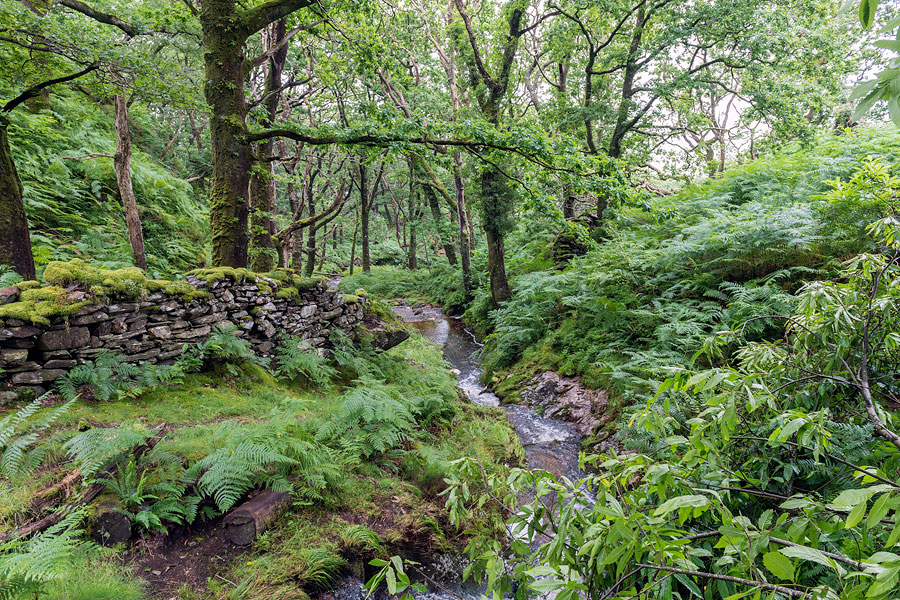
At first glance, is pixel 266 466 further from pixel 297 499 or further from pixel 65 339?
pixel 65 339

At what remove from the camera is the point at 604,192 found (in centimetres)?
654

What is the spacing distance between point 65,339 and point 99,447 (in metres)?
2.05

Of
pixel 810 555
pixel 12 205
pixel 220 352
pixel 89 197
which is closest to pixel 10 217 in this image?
pixel 12 205

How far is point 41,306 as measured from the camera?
4238mm

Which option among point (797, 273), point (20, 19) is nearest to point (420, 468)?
point (797, 273)

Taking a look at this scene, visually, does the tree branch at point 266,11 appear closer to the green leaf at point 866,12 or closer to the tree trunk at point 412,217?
the green leaf at point 866,12

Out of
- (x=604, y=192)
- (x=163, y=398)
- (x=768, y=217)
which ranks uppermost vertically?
(x=604, y=192)

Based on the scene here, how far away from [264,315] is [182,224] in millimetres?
7570

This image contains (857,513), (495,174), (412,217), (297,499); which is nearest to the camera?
(857,513)

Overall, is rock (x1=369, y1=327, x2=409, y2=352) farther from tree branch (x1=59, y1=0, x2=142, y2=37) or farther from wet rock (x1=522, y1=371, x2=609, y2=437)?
tree branch (x1=59, y1=0, x2=142, y2=37)

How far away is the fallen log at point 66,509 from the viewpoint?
254 centimetres

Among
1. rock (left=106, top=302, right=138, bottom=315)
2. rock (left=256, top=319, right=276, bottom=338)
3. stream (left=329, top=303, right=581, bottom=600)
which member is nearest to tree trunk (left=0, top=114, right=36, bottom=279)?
rock (left=106, top=302, right=138, bottom=315)

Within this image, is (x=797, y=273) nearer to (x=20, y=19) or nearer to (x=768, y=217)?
(x=768, y=217)

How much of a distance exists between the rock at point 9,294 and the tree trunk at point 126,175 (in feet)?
12.6
